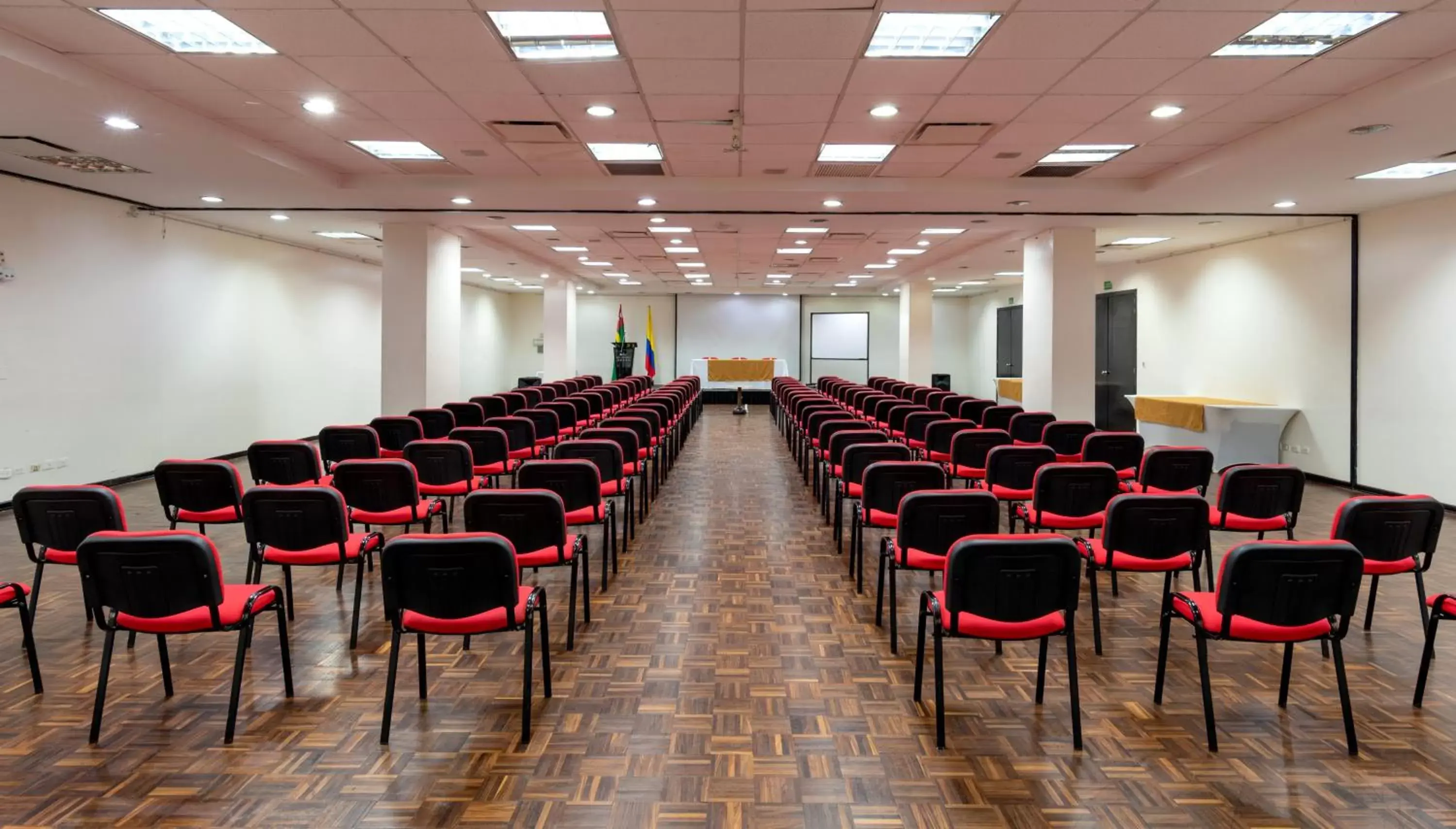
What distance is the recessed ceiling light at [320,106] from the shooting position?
6294mm

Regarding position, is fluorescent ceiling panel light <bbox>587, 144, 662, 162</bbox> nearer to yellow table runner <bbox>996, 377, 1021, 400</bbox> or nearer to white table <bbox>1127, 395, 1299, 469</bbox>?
white table <bbox>1127, 395, 1299, 469</bbox>

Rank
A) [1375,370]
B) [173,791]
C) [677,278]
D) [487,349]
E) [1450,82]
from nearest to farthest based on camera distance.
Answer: [173,791]
[1450,82]
[1375,370]
[677,278]
[487,349]

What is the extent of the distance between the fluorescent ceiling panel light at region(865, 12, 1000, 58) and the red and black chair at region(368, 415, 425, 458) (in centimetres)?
557

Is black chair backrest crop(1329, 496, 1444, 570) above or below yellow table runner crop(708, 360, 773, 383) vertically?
below

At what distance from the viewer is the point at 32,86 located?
5.41 m

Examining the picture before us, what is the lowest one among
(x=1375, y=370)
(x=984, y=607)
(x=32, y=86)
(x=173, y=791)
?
(x=173, y=791)

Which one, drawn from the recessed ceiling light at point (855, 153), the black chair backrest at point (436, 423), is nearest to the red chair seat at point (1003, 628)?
the recessed ceiling light at point (855, 153)

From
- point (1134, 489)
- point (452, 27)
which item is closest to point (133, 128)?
point (452, 27)

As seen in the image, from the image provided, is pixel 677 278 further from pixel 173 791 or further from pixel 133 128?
pixel 173 791

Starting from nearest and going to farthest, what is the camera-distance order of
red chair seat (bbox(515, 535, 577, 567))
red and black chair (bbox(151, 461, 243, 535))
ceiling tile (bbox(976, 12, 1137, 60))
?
red chair seat (bbox(515, 535, 577, 567))
ceiling tile (bbox(976, 12, 1137, 60))
red and black chair (bbox(151, 461, 243, 535))

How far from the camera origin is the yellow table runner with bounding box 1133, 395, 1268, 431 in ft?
38.4

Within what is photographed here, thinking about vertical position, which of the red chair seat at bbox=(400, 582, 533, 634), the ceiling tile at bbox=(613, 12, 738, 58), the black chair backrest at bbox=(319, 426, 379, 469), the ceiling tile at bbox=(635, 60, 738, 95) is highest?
the ceiling tile at bbox=(635, 60, 738, 95)

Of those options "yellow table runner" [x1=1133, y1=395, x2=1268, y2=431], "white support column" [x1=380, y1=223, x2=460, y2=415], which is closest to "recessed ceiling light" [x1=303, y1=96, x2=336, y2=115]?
"white support column" [x1=380, y1=223, x2=460, y2=415]

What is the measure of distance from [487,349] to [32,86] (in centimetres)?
1849
